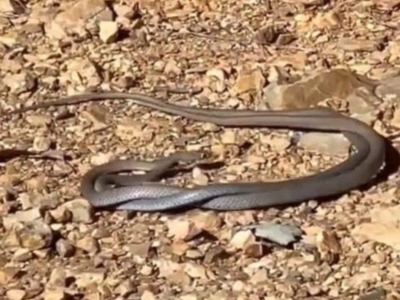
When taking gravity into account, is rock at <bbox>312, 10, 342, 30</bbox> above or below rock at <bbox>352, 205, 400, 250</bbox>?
above

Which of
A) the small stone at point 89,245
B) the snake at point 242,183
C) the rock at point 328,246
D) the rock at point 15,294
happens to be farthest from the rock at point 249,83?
the rock at point 15,294

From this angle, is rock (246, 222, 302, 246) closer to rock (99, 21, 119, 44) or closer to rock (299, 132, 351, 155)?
rock (299, 132, 351, 155)

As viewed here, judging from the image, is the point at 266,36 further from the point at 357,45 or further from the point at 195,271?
the point at 195,271

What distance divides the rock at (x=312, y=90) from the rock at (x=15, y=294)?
155 centimetres

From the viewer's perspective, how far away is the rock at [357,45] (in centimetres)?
636

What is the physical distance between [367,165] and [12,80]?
1.59 metres

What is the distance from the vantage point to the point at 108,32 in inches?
254

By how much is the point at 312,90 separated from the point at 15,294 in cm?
174

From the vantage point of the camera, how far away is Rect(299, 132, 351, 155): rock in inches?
223

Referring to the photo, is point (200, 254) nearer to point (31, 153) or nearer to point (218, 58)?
point (31, 153)

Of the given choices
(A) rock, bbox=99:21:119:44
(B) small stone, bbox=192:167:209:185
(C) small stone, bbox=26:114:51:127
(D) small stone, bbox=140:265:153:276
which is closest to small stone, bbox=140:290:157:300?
(D) small stone, bbox=140:265:153:276

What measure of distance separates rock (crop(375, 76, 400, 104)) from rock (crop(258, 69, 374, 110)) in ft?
0.14

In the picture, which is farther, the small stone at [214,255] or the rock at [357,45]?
the rock at [357,45]

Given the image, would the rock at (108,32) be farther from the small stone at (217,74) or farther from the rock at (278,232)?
the rock at (278,232)
